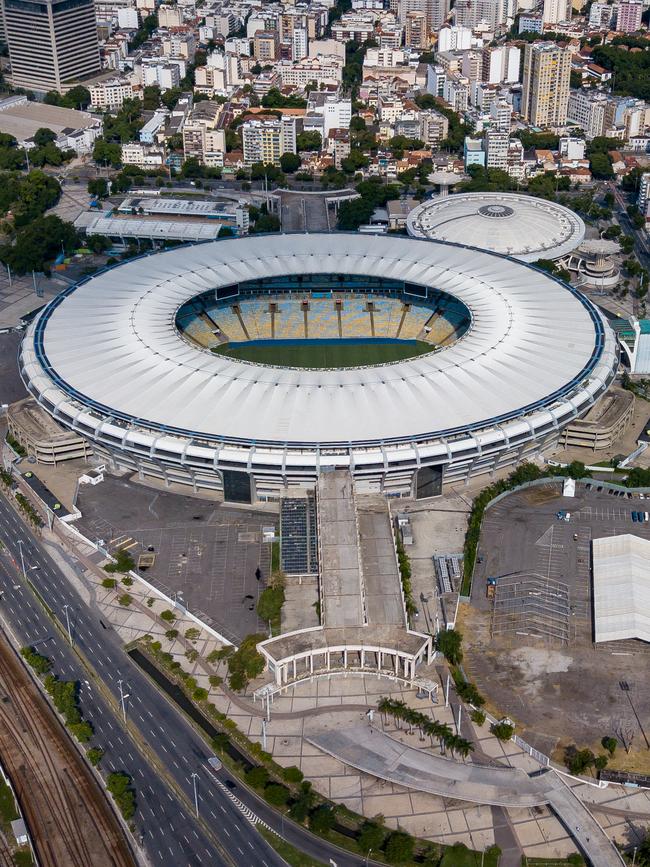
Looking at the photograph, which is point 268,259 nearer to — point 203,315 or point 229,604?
point 203,315

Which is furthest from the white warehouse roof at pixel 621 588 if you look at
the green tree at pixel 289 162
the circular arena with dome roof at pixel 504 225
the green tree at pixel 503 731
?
the green tree at pixel 289 162

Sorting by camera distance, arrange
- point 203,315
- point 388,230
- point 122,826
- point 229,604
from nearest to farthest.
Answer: point 122,826
point 229,604
point 203,315
point 388,230

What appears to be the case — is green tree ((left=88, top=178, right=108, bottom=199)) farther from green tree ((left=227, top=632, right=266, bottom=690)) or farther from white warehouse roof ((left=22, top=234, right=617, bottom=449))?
green tree ((left=227, top=632, right=266, bottom=690))

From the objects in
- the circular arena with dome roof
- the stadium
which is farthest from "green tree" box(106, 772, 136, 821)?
the circular arena with dome roof

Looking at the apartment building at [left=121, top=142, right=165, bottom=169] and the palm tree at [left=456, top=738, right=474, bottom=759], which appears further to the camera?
the apartment building at [left=121, top=142, right=165, bottom=169]

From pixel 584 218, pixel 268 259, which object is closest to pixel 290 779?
pixel 268 259

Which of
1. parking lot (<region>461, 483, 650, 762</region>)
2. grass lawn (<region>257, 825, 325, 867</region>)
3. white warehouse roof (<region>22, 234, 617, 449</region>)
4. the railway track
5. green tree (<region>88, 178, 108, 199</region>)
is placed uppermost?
white warehouse roof (<region>22, 234, 617, 449</region>)

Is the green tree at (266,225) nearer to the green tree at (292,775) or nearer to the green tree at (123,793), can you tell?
the green tree at (292,775)
